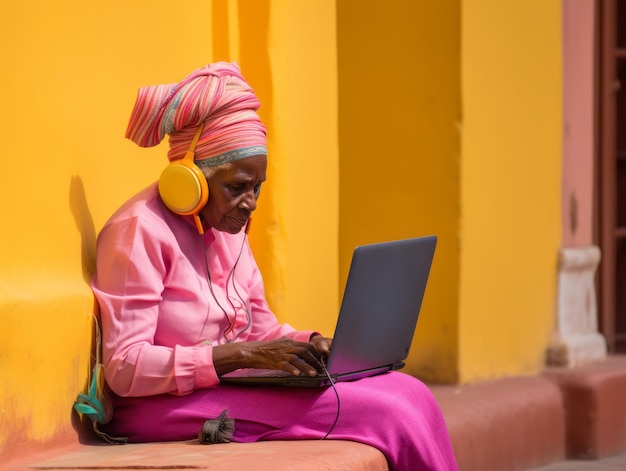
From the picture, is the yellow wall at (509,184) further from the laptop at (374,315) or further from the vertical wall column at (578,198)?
the laptop at (374,315)

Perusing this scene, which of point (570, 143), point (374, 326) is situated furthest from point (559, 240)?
point (374, 326)

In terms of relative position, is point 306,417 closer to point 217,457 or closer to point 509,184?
point 217,457

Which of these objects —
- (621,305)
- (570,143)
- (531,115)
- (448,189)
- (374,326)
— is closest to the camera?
(374,326)

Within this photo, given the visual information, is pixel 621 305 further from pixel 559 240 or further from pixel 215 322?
pixel 215 322

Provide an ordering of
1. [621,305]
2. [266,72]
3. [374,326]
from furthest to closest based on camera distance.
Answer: [621,305]
[266,72]
[374,326]

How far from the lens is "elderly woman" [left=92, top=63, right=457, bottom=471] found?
3.89 m

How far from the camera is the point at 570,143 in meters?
6.94

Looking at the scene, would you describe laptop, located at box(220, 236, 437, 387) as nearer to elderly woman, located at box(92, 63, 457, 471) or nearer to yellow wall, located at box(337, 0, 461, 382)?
elderly woman, located at box(92, 63, 457, 471)

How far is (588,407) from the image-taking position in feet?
21.1

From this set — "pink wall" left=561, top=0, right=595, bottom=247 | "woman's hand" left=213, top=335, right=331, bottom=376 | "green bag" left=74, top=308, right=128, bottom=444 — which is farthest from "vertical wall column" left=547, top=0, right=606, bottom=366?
"green bag" left=74, top=308, right=128, bottom=444

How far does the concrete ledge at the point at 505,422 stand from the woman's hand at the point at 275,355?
1652 mm

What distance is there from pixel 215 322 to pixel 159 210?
37 centimetres

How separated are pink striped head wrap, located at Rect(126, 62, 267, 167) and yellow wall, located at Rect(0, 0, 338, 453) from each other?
219 mm

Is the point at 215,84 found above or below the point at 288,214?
above
